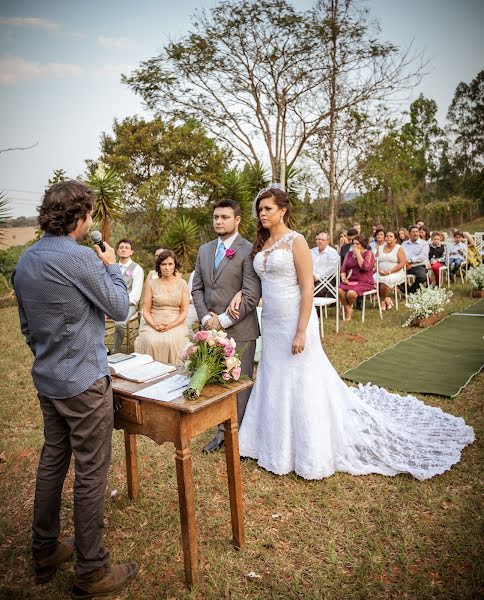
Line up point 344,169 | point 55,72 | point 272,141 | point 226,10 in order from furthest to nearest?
1. point 344,169
2. point 272,141
3. point 226,10
4. point 55,72

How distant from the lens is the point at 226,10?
14328 millimetres

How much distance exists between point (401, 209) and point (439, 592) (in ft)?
88.3

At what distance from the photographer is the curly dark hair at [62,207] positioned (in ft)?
7.16

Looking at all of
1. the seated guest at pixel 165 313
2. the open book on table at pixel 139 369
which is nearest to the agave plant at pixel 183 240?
the seated guest at pixel 165 313

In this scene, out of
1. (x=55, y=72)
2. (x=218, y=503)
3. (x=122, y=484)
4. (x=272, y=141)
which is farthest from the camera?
(x=272, y=141)

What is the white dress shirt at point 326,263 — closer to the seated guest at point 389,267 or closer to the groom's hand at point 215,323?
the seated guest at point 389,267

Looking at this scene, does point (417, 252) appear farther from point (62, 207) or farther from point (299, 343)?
point (62, 207)

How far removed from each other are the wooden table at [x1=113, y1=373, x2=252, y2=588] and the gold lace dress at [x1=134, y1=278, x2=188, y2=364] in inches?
126

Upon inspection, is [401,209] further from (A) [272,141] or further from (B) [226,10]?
(B) [226,10]

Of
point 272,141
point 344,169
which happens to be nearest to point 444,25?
point 344,169

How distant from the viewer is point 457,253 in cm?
1388

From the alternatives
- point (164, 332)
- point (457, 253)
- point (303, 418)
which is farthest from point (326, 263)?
point (457, 253)

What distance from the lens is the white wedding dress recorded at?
3666 millimetres

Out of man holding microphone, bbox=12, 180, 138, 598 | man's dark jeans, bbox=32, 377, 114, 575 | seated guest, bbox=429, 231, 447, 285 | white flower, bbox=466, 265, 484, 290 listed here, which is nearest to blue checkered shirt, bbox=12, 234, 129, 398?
man holding microphone, bbox=12, 180, 138, 598
